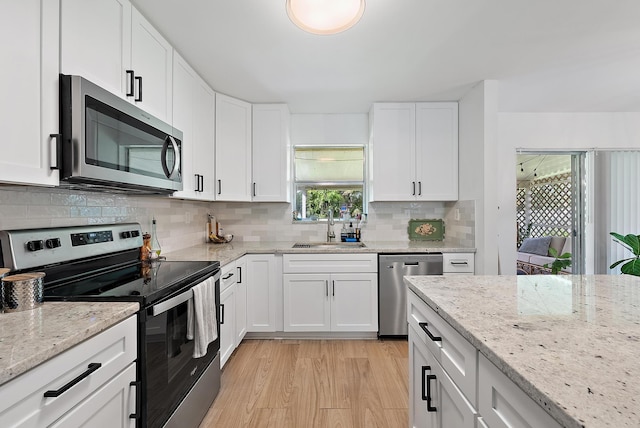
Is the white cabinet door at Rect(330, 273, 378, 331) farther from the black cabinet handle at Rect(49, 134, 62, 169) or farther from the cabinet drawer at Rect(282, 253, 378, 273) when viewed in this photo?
the black cabinet handle at Rect(49, 134, 62, 169)

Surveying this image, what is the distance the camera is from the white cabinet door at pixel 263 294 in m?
2.89

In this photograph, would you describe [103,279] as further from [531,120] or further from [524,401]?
[531,120]

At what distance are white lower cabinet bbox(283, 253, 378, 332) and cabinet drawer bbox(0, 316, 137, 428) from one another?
185 centimetres

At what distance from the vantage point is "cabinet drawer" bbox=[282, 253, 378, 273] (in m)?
2.89

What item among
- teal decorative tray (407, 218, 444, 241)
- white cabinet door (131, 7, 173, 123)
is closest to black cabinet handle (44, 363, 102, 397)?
white cabinet door (131, 7, 173, 123)

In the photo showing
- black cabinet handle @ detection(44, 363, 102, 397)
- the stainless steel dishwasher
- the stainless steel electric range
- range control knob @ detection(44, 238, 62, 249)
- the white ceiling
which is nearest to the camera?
black cabinet handle @ detection(44, 363, 102, 397)

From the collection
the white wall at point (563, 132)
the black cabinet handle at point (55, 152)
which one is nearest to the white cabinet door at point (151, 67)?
the black cabinet handle at point (55, 152)

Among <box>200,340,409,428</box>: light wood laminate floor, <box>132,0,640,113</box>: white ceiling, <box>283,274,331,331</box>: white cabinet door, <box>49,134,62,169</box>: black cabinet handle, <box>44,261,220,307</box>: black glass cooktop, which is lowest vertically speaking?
<box>200,340,409,428</box>: light wood laminate floor

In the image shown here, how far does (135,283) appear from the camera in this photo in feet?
4.66

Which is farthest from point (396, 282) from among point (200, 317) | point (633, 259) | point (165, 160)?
point (633, 259)

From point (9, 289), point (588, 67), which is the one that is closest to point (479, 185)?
point (588, 67)

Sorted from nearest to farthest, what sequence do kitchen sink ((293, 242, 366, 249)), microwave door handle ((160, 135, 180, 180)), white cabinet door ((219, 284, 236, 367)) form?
microwave door handle ((160, 135, 180, 180)) → white cabinet door ((219, 284, 236, 367)) → kitchen sink ((293, 242, 366, 249))

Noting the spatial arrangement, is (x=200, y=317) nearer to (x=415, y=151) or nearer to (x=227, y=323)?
(x=227, y=323)

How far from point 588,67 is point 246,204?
3332 mm
